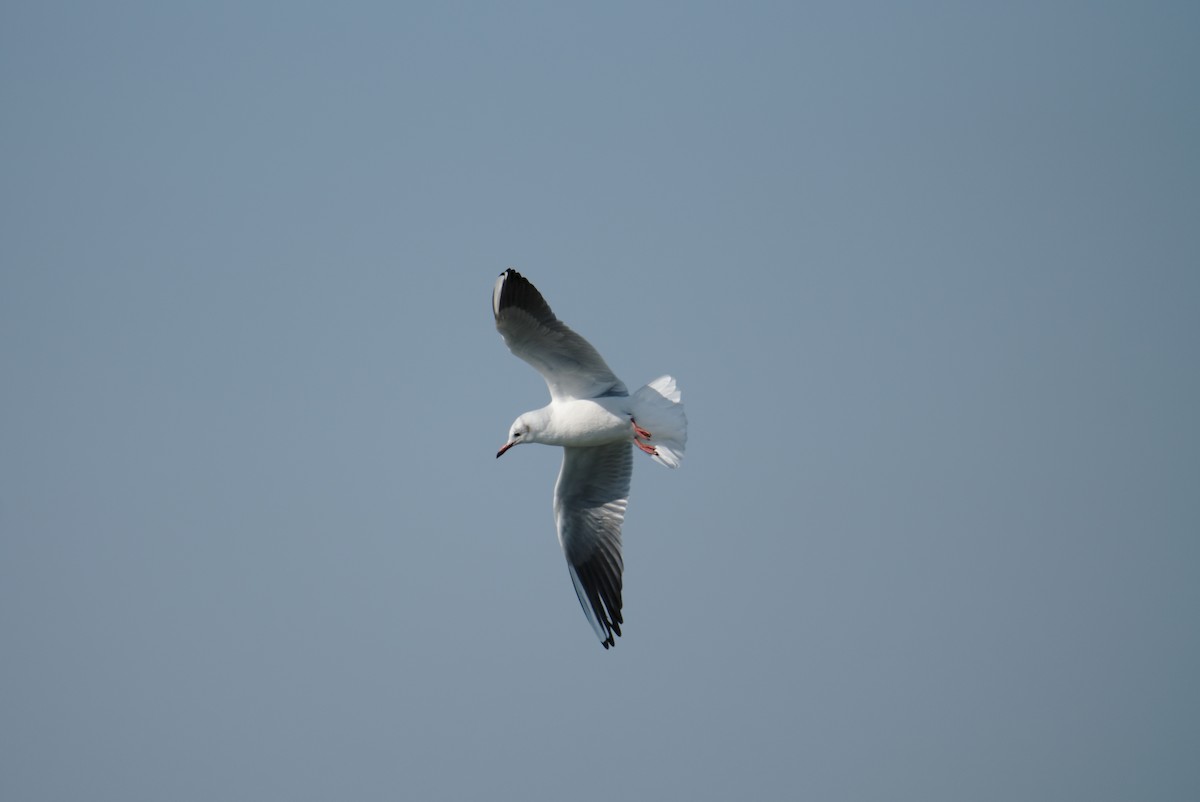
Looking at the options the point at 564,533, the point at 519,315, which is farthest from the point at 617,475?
the point at 519,315

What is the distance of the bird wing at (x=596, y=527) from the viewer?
12.7 m

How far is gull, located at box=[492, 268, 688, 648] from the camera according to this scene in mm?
11422

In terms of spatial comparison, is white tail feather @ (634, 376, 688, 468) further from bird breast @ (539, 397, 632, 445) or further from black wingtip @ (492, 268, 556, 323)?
black wingtip @ (492, 268, 556, 323)

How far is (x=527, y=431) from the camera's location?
12.1 m

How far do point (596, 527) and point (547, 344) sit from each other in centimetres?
203

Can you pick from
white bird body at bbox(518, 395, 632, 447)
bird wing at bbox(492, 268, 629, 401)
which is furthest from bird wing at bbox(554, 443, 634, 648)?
bird wing at bbox(492, 268, 629, 401)

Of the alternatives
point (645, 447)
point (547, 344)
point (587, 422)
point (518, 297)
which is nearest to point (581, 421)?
point (587, 422)

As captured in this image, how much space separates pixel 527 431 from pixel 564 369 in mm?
651

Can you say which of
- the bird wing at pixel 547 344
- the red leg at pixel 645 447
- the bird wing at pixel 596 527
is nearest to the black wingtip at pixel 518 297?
the bird wing at pixel 547 344

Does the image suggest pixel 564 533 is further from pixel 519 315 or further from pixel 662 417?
pixel 519 315

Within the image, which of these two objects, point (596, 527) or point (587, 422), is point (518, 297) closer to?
point (587, 422)

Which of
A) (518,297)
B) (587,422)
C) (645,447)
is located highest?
(518,297)

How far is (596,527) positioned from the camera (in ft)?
42.0

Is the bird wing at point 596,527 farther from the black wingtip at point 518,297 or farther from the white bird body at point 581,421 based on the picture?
the black wingtip at point 518,297
